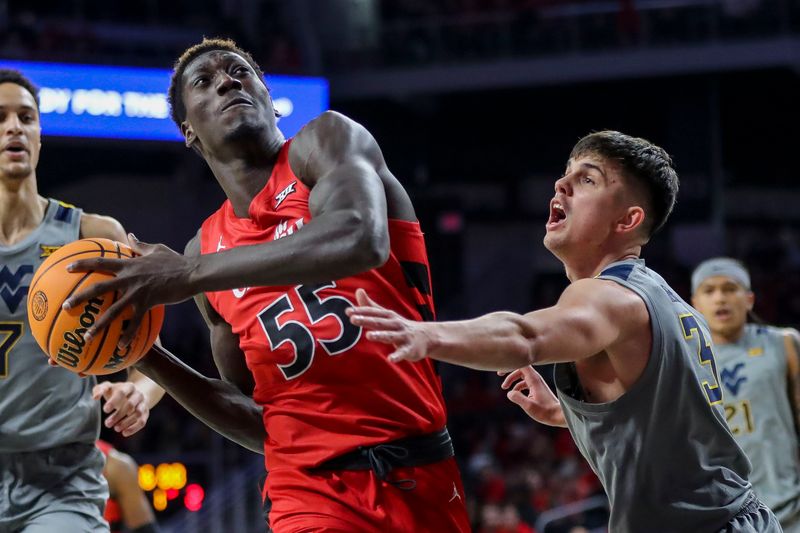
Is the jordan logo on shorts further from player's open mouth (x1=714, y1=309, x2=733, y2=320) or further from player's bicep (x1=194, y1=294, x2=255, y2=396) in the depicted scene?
player's open mouth (x1=714, y1=309, x2=733, y2=320)

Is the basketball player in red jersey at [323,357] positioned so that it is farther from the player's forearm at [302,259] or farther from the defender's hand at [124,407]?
the defender's hand at [124,407]

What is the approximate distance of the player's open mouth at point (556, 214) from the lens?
3057 millimetres

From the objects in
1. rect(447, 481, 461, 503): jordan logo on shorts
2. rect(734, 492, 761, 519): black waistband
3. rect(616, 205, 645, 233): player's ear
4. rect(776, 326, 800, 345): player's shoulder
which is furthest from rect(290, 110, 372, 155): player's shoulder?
rect(776, 326, 800, 345): player's shoulder

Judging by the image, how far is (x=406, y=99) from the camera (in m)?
17.3

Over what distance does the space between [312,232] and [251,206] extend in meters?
0.73

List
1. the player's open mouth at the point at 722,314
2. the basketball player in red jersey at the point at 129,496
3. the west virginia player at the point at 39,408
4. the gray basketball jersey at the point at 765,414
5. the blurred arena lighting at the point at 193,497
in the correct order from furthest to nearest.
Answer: the blurred arena lighting at the point at 193,497, the basketball player in red jersey at the point at 129,496, the player's open mouth at the point at 722,314, the gray basketball jersey at the point at 765,414, the west virginia player at the point at 39,408

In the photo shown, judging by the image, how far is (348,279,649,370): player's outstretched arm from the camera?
2.32m

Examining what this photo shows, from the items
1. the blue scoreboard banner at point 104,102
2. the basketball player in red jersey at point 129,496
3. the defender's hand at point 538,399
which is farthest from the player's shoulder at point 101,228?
the blue scoreboard banner at point 104,102

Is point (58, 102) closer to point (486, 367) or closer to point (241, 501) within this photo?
point (241, 501)

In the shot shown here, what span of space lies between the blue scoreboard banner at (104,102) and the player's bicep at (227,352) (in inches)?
405

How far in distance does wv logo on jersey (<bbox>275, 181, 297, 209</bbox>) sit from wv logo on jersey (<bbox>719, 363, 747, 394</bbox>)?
3337 millimetres

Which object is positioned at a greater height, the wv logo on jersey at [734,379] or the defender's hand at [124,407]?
the defender's hand at [124,407]

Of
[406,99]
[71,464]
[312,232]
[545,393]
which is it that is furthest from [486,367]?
[406,99]

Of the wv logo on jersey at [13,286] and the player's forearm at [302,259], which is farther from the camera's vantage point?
the wv logo on jersey at [13,286]
